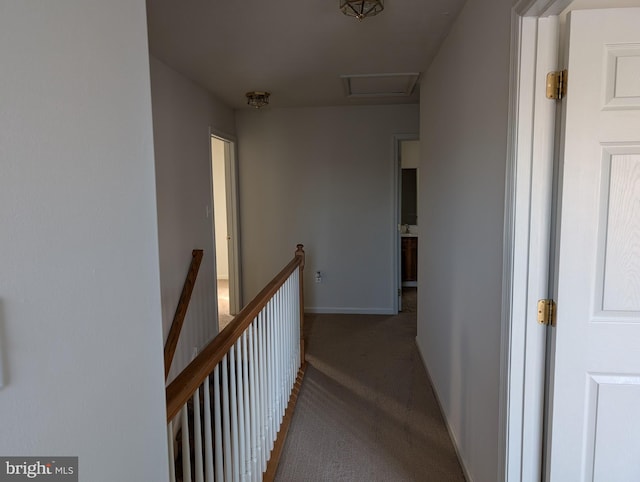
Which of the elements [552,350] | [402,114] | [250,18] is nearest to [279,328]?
[552,350]

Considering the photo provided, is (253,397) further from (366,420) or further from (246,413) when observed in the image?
(366,420)

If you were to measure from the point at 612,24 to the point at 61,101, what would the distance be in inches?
60.7

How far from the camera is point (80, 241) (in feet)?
2.13

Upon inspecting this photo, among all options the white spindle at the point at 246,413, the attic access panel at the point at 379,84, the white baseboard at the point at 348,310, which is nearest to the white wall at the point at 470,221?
the attic access panel at the point at 379,84

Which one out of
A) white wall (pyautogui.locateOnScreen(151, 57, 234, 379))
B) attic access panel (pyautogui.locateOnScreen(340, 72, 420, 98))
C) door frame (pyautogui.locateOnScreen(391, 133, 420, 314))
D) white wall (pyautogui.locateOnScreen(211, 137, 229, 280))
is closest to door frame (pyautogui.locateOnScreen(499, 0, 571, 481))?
attic access panel (pyautogui.locateOnScreen(340, 72, 420, 98))

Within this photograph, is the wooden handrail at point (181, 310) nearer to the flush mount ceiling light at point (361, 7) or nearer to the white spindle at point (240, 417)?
the white spindle at point (240, 417)

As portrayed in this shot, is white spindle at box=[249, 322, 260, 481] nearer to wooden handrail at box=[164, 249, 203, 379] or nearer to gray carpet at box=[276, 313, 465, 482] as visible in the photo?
gray carpet at box=[276, 313, 465, 482]

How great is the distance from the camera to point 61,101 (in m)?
0.61

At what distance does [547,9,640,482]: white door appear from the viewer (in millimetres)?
1254

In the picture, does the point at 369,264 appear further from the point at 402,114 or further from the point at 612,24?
the point at 612,24

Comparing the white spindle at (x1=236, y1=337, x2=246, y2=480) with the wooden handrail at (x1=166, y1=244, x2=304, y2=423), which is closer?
the wooden handrail at (x1=166, y1=244, x2=304, y2=423)

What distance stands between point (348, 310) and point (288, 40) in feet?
10.3

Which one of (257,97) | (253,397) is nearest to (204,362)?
(253,397)

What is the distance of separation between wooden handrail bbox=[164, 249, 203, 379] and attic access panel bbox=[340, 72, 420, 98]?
199 centimetres
